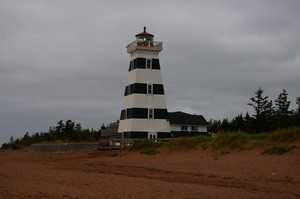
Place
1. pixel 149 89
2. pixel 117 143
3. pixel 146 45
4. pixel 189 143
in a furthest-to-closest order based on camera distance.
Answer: pixel 146 45 → pixel 149 89 → pixel 117 143 → pixel 189 143

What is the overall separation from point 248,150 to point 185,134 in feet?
95.1

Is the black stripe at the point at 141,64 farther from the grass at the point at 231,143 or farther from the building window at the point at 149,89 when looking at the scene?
the grass at the point at 231,143

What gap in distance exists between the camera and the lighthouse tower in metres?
41.5

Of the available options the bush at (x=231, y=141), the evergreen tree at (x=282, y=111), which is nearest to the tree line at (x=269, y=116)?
the evergreen tree at (x=282, y=111)

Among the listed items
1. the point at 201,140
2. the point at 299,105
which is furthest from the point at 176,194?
the point at 299,105

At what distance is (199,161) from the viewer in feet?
81.6

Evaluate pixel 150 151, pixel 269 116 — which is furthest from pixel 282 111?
pixel 150 151

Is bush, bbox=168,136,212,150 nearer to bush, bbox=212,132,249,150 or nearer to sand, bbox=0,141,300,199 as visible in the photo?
bush, bbox=212,132,249,150

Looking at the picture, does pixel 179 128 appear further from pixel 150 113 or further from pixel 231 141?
pixel 231 141

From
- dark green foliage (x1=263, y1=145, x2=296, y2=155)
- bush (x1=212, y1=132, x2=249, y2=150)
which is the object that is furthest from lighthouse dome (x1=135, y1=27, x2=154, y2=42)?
dark green foliage (x1=263, y1=145, x2=296, y2=155)

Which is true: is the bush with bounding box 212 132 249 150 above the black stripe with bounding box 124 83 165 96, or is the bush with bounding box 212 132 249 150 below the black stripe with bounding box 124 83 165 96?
below

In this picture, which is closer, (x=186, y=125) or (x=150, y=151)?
(x=150, y=151)

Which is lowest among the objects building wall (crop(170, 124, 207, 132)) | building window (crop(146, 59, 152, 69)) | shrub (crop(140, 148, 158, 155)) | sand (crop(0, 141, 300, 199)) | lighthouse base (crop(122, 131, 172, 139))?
sand (crop(0, 141, 300, 199))

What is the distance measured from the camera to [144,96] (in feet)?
138
